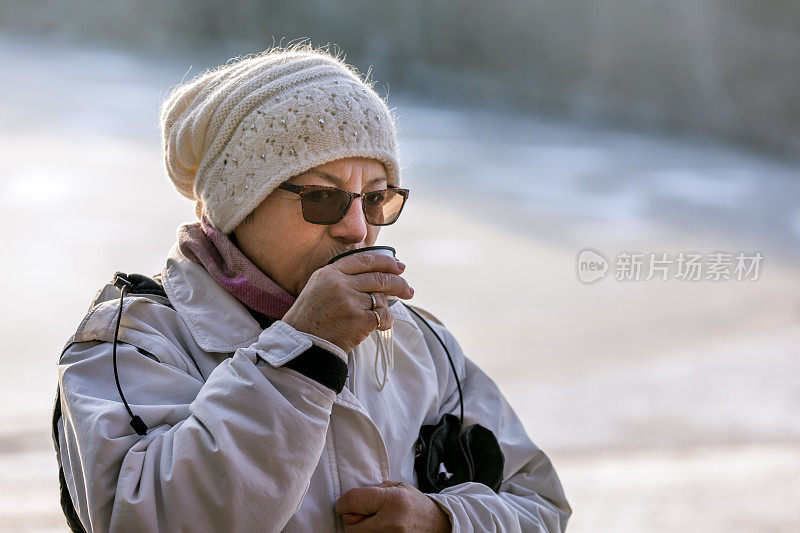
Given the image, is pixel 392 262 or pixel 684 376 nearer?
pixel 392 262

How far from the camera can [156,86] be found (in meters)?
5.57

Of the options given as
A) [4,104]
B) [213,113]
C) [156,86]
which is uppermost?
[156,86]

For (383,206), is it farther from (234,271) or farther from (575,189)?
(575,189)

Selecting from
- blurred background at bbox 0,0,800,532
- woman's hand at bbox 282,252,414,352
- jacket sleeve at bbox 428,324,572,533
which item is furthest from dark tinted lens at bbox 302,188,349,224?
blurred background at bbox 0,0,800,532

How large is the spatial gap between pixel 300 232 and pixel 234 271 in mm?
143

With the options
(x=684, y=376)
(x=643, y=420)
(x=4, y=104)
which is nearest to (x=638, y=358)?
(x=684, y=376)

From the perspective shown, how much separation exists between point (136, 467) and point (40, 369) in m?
3.49

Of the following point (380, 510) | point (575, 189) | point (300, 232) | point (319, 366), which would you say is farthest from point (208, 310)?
point (575, 189)

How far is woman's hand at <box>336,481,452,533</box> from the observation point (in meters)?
1.30

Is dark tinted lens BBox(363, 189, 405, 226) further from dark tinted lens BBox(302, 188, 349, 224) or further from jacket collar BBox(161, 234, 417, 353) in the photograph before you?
jacket collar BBox(161, 234, 417, 353)

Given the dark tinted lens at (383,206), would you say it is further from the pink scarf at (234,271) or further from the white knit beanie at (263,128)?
the pink scarf at (234,271)

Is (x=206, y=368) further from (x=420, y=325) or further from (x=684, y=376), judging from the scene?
(x=684, y=376)

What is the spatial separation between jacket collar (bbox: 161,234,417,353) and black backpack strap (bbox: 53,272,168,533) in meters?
0.02

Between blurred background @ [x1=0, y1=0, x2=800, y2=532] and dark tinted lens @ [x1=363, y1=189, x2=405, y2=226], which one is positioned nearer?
dark tinted lens @ [x1=363, y1=189, x2=405, y2=226]
